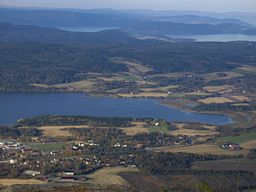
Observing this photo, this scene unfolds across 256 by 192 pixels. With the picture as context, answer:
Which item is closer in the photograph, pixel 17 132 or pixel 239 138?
pixel 239 138

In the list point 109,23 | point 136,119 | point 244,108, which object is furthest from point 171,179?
point 109,23

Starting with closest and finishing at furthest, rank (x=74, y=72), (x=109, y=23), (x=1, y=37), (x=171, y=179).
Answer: (x=171, y=179), (x=74, y=72), (x=1, y=37), (x=109, y=23)

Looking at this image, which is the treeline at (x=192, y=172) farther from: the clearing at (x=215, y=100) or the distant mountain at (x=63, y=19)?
the distant mountain at (x=63, y=19)

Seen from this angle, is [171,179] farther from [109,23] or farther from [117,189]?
[109,23]

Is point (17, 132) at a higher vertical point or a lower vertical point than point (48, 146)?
lower

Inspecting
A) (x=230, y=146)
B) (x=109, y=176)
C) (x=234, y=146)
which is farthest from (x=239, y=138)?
(x=109, y=176)

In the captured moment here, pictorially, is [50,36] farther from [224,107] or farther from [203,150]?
[203,150]

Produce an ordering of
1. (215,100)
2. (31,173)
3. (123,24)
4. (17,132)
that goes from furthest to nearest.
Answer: (123,24)
(215,100)
(17,132)
(31,173)

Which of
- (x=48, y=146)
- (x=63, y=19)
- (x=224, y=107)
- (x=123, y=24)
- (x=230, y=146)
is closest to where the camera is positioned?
(x=48, y=146)
